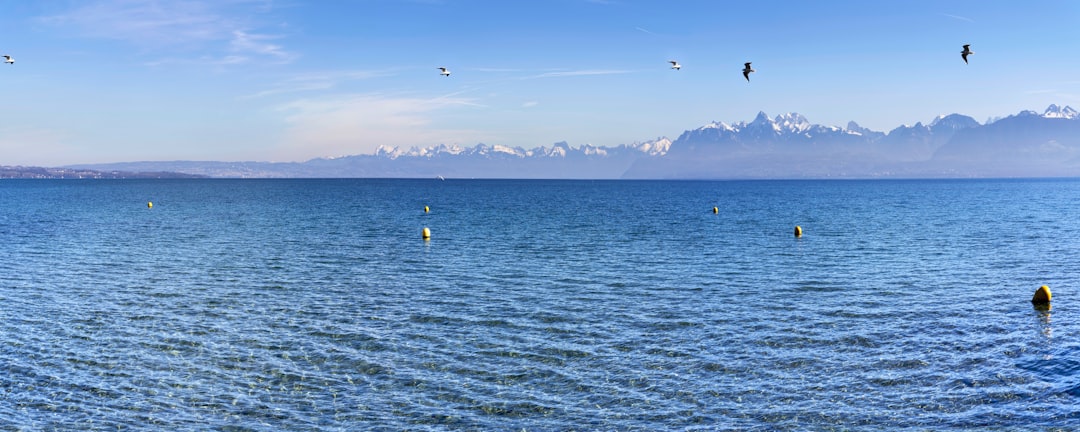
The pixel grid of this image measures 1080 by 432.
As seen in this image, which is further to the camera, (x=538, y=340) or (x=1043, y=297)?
(x=1043, y=297)

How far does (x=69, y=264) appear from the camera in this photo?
5584cm

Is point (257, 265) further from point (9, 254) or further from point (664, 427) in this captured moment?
point (664, 427)

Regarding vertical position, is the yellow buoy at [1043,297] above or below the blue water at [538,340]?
above

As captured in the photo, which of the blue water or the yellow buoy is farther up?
the yellow buoy

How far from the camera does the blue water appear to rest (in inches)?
935

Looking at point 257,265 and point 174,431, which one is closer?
point 174,431

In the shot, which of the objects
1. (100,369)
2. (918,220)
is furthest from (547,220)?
(100,369)

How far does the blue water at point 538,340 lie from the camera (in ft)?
77.9

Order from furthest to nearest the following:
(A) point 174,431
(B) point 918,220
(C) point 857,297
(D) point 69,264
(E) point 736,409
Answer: (B) point 918,220, (D) point 69,264, (C) point 857,297, (E) point 736,409, (A) point 174,431

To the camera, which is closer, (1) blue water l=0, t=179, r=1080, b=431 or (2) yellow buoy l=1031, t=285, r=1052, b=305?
(1) blue water l=0, t=179, r=1080, b=431

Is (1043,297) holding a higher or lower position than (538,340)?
higher

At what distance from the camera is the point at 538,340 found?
106 feet

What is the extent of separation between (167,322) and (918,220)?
10055 cm

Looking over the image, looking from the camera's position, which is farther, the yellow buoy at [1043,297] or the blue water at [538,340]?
the yellow buoy at [1043,297]
